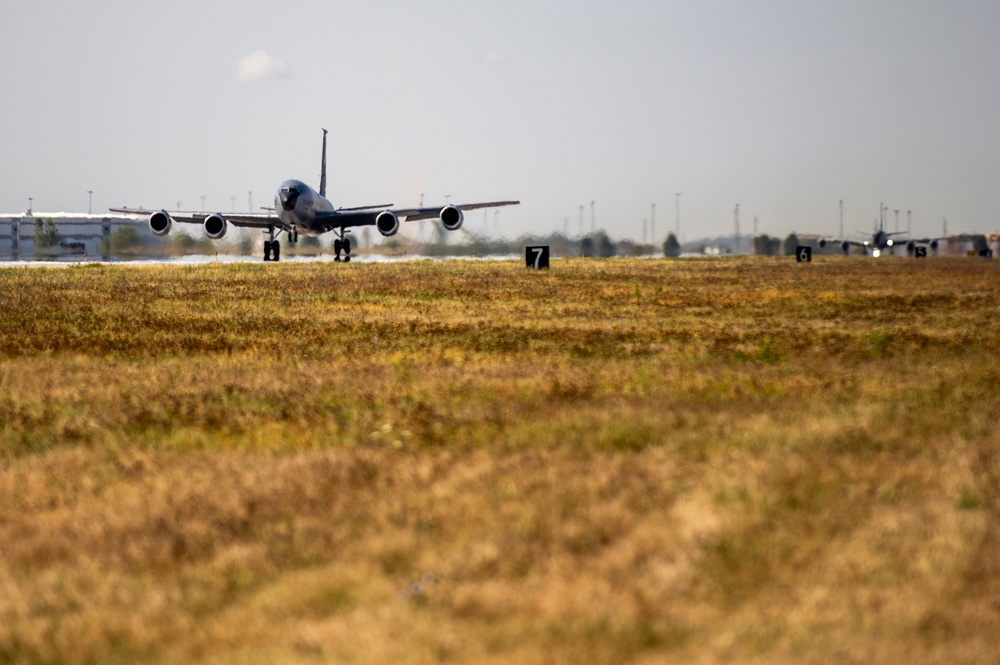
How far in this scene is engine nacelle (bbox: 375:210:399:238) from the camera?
195 feet

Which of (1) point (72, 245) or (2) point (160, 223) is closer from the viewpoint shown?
(2) point (160, 223)

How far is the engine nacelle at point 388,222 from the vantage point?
5953 centimetres

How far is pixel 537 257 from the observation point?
48.4 m

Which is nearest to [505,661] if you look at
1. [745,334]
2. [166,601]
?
[166,601]

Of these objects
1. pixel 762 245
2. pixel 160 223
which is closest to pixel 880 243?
pixel 762 245

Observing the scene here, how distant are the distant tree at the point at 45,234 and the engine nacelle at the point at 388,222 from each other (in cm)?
8008

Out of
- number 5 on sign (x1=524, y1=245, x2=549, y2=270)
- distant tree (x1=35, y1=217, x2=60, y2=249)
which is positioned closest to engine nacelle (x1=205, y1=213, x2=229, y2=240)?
number 5 on sign (x1=524, y1=245, x2=549, y2=270)

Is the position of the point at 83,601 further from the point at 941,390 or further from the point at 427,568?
the point at 941,390

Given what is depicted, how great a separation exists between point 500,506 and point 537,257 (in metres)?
42.0

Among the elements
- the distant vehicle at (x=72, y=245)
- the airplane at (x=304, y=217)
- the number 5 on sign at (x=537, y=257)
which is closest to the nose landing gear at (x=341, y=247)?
the airplane at (x=304, y=217)

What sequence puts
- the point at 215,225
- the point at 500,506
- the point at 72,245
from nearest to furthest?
the point at 500,506
the point at 215,225
the point at 72,245

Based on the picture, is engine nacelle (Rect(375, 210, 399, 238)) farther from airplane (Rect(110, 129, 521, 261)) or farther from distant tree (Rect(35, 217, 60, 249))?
distant tree (Rect(35, 217, 60, 249))

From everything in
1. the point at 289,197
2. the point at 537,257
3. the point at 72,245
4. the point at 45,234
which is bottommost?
the point at 537,257

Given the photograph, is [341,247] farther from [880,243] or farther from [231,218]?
[880,243]
